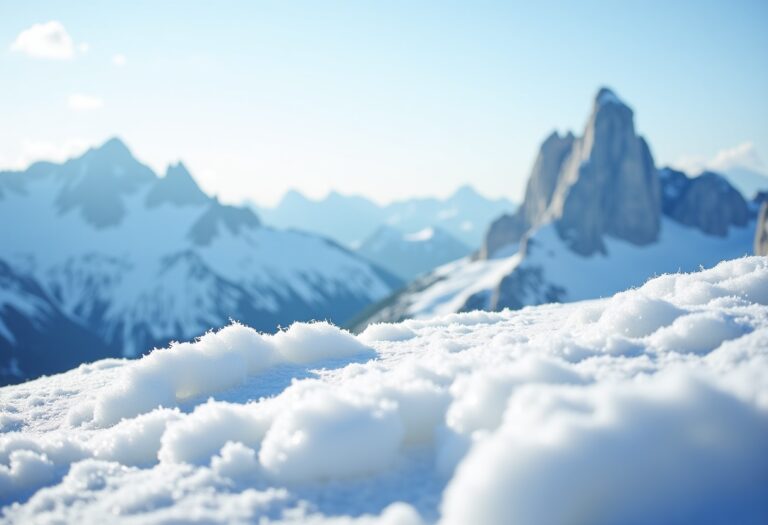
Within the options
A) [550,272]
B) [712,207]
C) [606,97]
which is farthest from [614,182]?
[550,272]

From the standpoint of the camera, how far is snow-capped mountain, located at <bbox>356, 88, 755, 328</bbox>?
6122 inches

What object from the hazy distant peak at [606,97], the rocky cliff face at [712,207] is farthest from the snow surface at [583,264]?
the hazy distant peak at [606,97]

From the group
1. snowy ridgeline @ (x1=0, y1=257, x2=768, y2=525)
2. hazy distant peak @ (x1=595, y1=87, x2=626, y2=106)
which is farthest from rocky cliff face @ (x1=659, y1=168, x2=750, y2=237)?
snowy ridgeline @ (x1=0, y1=257, x2=768, y2=525)

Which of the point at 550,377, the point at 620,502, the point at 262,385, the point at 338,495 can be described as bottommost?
the point at 620,502

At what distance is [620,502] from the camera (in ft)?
13.2

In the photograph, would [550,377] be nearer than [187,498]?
No

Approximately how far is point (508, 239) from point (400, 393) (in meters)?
197

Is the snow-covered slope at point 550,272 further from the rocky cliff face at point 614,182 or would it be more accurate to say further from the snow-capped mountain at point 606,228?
the rocky cliff face at point 614,182

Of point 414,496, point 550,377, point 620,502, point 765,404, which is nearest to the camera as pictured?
point 620,502

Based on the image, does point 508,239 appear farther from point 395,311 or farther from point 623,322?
point 623,322

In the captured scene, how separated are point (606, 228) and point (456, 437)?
187 metres

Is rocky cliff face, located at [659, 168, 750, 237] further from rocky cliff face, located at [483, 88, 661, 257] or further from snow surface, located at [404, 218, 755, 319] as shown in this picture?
rocky cliff face, located at [483, 88, 661, 257]

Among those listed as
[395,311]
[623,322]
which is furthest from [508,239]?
[623,322]

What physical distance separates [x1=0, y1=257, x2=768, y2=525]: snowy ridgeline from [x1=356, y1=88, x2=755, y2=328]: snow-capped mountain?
13744 centimetres
